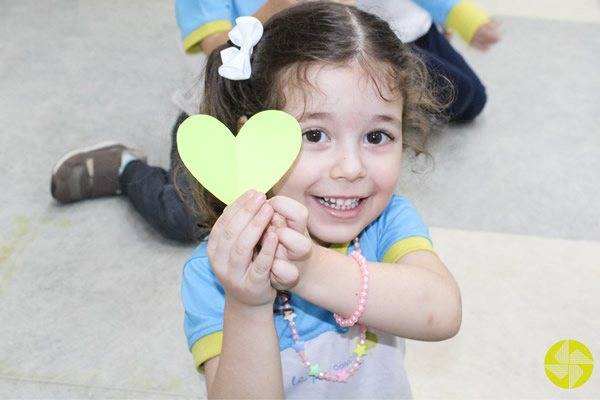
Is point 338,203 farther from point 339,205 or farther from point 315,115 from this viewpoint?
point 315,115

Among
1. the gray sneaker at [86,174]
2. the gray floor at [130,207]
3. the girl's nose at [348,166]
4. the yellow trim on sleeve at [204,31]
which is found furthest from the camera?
the gray sneaker at [86,174]

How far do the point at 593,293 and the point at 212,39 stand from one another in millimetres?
990

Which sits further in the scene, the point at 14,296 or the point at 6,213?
the point at 6,213

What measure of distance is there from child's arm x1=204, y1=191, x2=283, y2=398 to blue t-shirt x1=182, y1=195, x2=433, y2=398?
6 centimetres

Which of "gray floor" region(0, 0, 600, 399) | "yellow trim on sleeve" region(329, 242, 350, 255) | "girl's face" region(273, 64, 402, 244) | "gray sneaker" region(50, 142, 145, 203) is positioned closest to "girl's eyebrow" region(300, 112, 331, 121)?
"girl's face" region(273, 64, 402, 244)

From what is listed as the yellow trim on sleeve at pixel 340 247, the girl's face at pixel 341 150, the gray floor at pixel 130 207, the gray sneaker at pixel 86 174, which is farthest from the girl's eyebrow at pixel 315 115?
the gray sneaker at pixel 86 174

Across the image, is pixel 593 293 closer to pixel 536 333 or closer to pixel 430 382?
pixel 536 333

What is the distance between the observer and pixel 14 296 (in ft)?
4.35

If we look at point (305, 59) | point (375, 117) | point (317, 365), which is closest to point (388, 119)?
point (375, 117)

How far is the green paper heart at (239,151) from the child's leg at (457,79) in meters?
1.19

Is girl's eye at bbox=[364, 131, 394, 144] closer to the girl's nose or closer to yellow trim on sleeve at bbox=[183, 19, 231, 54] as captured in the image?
the girl's nose

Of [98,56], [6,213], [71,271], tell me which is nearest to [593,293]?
[71,271]

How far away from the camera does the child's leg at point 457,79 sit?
1811 millimetres

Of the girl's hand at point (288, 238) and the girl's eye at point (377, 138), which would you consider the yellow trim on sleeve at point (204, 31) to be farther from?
the girl's hand at point (288, 238)
